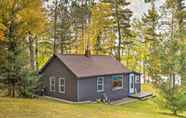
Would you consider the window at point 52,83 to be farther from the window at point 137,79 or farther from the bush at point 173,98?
the bush at point 173,98

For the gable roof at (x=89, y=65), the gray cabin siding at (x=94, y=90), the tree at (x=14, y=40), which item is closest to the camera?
the tree at (x=14, y=40)

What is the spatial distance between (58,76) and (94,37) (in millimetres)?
11202

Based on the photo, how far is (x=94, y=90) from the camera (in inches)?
840

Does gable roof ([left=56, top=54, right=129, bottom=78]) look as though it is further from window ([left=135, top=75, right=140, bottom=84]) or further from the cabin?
window ([left=135, top=75, right=140, bottom=84])

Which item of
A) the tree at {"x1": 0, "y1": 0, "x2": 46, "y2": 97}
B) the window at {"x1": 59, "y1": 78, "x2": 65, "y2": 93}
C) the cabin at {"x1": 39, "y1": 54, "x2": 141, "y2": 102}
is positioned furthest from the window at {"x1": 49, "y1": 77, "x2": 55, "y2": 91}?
the tree at {"x1": 0, "y1": 0, "x2": 46, "y2": 97}

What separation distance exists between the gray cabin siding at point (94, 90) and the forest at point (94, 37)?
3.15 metres

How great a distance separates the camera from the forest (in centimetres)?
1608

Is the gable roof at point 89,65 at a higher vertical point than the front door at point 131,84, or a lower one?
higher

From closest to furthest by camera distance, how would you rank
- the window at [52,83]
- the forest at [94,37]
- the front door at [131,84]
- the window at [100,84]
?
the forest at [94,37], the window at [100,84], the window at [52,83], the front door at [131,84]

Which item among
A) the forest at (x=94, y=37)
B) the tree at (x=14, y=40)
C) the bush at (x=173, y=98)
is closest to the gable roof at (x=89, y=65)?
the forest at (x=94, y=37)

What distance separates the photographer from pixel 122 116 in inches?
528

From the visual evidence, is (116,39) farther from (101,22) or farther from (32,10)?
(32,10)

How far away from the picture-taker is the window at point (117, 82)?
75.8ft

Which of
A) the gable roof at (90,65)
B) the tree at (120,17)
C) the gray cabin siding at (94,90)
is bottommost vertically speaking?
the gray cabin siding at (94,90)
